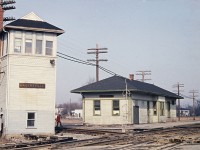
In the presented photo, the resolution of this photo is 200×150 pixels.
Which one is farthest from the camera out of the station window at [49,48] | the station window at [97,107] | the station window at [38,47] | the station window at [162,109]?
the station window at [162,109]

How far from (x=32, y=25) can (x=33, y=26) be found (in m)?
0.26

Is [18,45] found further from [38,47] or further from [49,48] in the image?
[49,48]

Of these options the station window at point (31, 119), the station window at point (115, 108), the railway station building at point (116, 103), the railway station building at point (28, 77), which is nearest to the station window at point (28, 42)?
the railway station building at point (28, 77)

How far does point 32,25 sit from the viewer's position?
89.3 feet

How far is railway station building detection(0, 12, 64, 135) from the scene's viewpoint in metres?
25.9

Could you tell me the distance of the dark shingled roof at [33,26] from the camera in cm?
2624

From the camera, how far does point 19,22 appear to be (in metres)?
27.0

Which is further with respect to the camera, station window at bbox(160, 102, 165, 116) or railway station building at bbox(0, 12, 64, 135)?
station window at bbox(160, 102, 165, 116)

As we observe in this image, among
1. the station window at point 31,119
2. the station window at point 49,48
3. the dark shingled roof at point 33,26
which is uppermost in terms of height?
the dark shingled roof at point 33,26

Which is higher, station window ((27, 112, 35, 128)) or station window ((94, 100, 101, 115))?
station window ((94, 100, 101, 115))

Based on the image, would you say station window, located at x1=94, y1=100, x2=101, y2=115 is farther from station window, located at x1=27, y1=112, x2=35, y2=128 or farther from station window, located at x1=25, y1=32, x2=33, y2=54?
station window, located at x1=25, y1=32, x2=33, y2=54

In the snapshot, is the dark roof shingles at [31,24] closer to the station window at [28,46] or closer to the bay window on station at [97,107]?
the station window at [28,46]

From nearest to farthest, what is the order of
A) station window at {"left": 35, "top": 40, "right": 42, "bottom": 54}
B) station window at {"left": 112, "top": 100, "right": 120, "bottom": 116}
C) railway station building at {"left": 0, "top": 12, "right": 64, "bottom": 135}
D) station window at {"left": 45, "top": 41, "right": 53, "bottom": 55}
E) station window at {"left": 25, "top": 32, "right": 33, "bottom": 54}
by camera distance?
railway station building at {"left": 0, "top": 12, "right": 64, "bottom": 135}
station window at {"left": 25, "top": 32, "right": 33, "bottom": 54}
station window at {"left": 35, "top": 40, "right": 42, "bottom": 54}
station window at {"left": 45, "top": 41, "right": 53, "bottom": 55}
station window at {"left": 112, "top": 100, "right": 120, "bottom": 116}

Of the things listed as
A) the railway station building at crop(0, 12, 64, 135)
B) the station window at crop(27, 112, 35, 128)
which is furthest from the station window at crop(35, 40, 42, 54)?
the station window at crop(27, 112, 35, 128)
